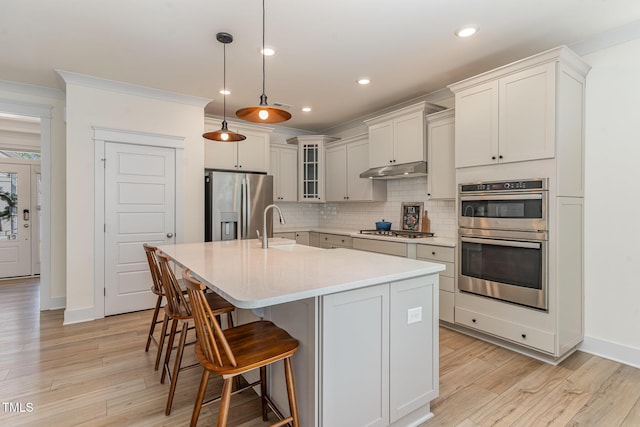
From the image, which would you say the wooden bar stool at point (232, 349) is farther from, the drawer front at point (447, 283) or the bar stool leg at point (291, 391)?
the drawer front at point (447, 283)

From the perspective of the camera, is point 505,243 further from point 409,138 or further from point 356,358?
point 356,358

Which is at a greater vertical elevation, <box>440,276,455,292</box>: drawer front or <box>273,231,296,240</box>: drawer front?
<box>273,231,296,240</box>: drawer front

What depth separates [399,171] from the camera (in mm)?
4098

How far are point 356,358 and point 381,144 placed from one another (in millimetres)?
3326

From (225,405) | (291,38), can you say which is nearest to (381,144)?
(291,38)

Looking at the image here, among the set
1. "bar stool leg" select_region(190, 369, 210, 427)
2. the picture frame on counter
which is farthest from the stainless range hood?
"bar stool leg" select_region(190, 369, 210, 427)

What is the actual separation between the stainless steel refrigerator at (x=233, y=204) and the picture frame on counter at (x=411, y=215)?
1.97m

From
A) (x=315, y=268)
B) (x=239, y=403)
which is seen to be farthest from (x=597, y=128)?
(x=239, y=403)

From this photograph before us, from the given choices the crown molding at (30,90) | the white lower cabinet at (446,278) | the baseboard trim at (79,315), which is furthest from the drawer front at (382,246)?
the crown molding at (30,90)

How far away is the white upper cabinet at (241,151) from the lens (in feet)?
15.5

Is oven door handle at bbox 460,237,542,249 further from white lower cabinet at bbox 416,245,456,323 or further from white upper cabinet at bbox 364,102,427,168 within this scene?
white upper cabinet at bbox 364,102,427,168

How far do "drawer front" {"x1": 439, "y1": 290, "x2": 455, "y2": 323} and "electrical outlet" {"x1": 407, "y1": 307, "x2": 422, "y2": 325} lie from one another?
1.63m

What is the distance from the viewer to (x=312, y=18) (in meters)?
2.49

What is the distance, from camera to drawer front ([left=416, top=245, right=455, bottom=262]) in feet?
11.1
